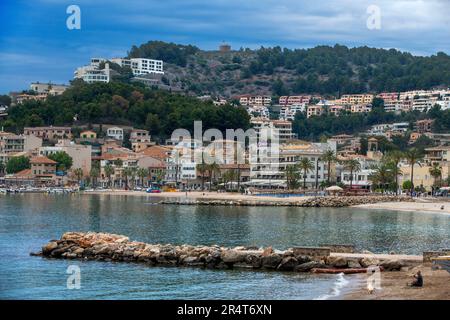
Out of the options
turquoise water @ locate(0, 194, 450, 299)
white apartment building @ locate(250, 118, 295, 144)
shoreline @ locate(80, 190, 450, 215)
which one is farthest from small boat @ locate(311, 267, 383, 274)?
white apartment building @ locate(250, 118, 295, 144)

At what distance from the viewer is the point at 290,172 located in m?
88.8

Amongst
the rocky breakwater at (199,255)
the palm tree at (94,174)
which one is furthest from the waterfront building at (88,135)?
the rocky breakwater at (199,255)

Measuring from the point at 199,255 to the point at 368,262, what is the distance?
576cm

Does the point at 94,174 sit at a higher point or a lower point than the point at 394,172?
lower

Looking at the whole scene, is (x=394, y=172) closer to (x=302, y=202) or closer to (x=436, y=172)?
(x=436, y=172)

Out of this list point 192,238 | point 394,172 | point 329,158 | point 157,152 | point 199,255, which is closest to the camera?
point 199,255

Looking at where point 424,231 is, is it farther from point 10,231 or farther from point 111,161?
point 111,161

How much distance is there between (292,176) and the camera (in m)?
89.2

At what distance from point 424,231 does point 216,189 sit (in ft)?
172

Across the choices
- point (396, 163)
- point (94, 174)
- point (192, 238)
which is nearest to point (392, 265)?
point (192, 238)

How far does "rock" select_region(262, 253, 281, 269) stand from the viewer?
28052mm

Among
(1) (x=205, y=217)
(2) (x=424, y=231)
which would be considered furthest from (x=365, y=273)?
(1) (x=205, y=217)

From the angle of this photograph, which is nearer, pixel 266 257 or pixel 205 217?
pixel 266 257

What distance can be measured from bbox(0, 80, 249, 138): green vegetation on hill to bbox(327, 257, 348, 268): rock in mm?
91266
